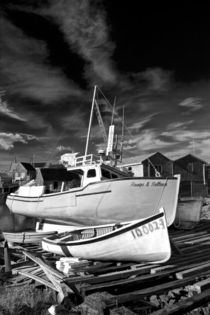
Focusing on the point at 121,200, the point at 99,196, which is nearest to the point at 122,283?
the point at 121,200

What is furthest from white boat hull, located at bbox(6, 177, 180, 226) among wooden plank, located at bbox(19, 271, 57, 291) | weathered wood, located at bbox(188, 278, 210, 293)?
weathered wood, located at bbox(188, 278, 210, 293)

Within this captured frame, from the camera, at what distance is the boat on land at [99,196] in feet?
42.6

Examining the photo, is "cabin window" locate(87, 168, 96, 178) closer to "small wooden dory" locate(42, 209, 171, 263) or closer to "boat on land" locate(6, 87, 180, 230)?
"boat on land" locate(6, 87, 180, 230)

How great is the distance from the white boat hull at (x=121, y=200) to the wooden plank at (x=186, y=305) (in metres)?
7.14

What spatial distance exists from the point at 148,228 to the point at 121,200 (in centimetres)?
522

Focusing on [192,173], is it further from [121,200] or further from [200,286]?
[200,286]

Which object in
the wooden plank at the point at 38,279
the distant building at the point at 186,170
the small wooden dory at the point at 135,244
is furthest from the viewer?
the distant building at the point at 186,170

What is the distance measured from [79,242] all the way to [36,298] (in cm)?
252

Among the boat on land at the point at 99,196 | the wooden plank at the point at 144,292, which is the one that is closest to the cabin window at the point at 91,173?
the boat on land at the point at 99,196

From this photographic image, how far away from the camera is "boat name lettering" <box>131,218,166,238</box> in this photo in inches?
302

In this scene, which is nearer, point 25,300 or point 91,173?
point 25,300

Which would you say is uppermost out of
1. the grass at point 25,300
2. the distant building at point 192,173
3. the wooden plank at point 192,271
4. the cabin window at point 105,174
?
the distant building at point 192,173

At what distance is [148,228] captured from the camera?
7.80m

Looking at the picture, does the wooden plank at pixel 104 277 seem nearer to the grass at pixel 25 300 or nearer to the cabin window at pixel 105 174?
the grass at pixel 25 300
